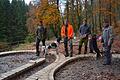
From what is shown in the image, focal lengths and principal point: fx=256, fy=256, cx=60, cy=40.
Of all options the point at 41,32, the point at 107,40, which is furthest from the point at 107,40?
the point at 41,32

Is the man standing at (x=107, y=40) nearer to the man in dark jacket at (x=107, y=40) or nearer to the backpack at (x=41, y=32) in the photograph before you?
the man in dark jacket at (x=107, y=40)

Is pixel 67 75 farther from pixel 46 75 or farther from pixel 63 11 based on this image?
pixel 63 11

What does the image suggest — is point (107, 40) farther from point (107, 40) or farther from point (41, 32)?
point (41, 32)

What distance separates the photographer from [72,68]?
35.4ft

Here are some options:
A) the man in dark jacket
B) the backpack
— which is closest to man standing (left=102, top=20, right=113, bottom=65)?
the man in dark jacket

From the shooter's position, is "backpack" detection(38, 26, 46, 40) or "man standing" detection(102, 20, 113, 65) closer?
"man standing" detection(102, 20, 113, 65)

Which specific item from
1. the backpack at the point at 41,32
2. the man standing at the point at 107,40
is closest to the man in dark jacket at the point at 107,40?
the man standing at the point at 107,40

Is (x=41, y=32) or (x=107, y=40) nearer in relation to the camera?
(x=107, y=40)

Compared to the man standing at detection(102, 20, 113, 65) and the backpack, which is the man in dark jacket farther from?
the backpack

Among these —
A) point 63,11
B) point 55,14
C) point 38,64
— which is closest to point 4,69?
point 38,64


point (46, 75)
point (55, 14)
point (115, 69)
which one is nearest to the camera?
point (46, 75)

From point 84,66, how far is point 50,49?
5.01m

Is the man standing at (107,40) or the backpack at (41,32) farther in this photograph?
the backpack at (41,32)

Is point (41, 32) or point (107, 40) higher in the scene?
point (41, 32)
